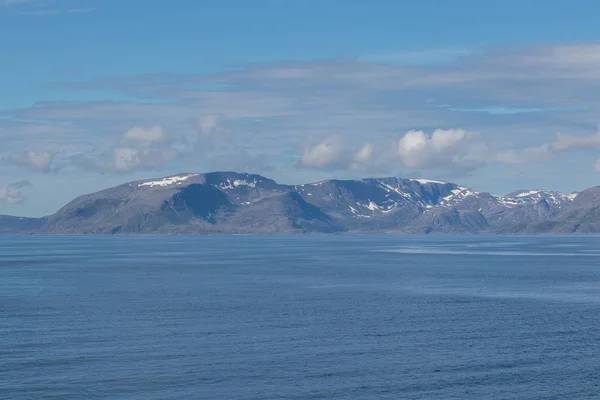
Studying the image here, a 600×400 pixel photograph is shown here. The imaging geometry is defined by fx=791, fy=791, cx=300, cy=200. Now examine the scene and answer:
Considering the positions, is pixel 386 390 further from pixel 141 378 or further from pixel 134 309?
pixel 134 309

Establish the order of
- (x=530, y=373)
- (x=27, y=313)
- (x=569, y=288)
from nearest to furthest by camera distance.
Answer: (x=530, y=373), (x=27, y=313), (x=569, y=288)

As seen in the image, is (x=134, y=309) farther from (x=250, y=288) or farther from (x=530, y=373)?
(x=530, y=373)

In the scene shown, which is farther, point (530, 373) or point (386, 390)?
point (530, 373)

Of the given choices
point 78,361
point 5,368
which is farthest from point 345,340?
point 5,368

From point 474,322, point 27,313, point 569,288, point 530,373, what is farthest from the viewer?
point 569,288

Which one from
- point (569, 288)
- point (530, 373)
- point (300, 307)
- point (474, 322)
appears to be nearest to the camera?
point (530, 373)

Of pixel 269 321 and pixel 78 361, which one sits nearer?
pixel 78 361

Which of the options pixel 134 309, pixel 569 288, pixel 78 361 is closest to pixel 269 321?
pixel 134 309

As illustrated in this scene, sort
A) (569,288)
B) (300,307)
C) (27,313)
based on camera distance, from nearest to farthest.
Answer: (27,313) → (300,307) → (569,288)
